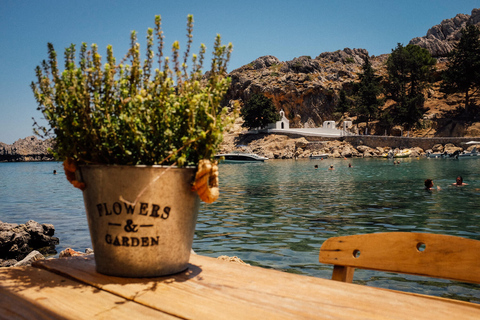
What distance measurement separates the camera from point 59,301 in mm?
1232

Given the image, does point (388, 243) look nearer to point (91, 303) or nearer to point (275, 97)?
point (91, 303)

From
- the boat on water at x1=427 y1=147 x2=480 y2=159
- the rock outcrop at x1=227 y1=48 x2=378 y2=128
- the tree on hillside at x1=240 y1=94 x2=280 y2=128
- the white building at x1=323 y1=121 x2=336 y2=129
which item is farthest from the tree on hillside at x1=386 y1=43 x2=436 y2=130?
the tree on hillside at x1=240 y1=94 x2=280 y2=128

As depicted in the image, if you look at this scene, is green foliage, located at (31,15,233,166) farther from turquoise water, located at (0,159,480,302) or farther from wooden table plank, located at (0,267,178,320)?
turquoise water, located at (0,159,480,302)

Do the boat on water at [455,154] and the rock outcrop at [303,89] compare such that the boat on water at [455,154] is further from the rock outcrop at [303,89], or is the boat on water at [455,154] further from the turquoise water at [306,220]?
the turquoise water at [306,220]

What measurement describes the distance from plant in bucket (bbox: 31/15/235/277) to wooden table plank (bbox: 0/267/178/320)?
0.19 meters

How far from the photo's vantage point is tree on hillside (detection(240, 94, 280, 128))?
7231 centimetres

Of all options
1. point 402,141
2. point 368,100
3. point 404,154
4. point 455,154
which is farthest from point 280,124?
point 455,154

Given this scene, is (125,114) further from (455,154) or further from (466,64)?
(466,64)

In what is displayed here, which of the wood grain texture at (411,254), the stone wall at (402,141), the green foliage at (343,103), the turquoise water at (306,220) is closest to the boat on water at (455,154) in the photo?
the stone wall at (402,141)

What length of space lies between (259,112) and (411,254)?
71893 mm

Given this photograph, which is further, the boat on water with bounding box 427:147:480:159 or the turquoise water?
the boat on water with bounding box 427:147:480:159

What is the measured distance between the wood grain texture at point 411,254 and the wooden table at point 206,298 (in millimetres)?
439

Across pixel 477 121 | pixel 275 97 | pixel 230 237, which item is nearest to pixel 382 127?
pixel 477 121

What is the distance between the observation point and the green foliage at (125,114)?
1418mm
